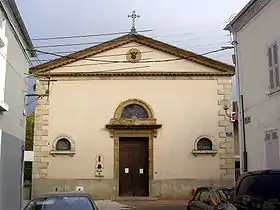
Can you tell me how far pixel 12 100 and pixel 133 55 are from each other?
14.9m

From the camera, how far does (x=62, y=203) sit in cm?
1020

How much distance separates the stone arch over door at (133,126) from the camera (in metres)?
29.7

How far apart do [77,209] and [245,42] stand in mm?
10875

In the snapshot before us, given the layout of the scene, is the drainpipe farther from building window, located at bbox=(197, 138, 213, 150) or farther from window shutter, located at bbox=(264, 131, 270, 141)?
building window, located at bbox=(197, 138, 213, 150)

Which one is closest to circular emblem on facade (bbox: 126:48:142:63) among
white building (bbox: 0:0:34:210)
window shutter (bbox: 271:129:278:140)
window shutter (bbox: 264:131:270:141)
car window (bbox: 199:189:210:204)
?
white building (bbox: 0:0:34:210)

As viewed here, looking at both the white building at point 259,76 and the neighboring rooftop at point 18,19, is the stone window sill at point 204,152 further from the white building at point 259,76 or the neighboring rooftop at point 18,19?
the neighboring rooftop at point 18,19

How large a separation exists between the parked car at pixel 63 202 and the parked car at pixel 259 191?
3083mm

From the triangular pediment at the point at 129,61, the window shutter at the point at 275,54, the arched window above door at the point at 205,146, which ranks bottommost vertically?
the arched window above door at the point at 205,146

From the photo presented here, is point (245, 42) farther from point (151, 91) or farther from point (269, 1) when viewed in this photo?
point (151, 91)

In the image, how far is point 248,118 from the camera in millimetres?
17797

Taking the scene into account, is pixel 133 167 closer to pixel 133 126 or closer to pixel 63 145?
pixel 133 126

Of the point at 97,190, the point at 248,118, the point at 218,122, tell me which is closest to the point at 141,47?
the point at 218,122

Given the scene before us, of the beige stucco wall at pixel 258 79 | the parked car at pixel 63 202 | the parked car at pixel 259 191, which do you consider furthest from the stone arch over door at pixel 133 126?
the parked car at pixel 259 191

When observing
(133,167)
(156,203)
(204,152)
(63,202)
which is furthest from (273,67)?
(133,167)
